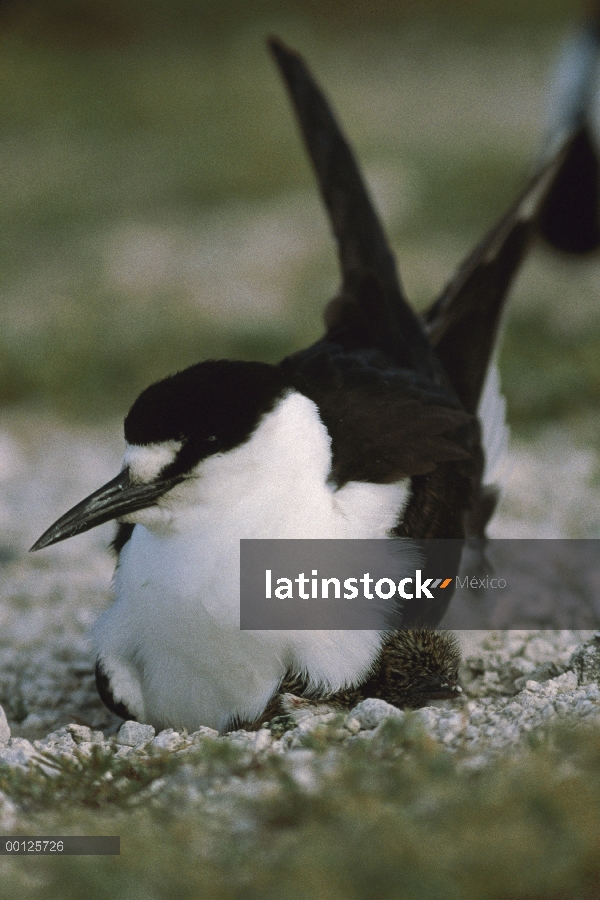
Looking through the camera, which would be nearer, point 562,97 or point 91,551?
point 91,551

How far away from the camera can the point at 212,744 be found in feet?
7.86

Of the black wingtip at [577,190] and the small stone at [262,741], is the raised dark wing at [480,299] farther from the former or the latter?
the small stone at [262,741]

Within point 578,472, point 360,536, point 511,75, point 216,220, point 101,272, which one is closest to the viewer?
point 360,536

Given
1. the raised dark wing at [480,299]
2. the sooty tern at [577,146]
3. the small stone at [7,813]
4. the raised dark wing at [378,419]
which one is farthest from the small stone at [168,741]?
the sooty tern at [577,146]

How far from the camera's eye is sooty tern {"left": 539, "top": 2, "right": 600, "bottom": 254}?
19.1 ft

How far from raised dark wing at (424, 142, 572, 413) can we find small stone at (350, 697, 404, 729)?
1.58 m

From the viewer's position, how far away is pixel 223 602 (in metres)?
2.73

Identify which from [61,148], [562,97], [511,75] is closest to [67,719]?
[562,97]

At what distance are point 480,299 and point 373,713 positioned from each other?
1.96 metres

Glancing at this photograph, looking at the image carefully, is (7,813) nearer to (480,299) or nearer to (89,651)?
(89,651)

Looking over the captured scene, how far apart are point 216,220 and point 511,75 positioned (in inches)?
259

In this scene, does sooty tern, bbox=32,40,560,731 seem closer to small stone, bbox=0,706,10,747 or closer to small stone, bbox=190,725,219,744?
small stone, bbox=190,725,219,744

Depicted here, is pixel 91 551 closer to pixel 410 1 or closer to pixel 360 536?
pixel 360 536

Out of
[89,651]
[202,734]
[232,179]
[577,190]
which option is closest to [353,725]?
[202,734]
